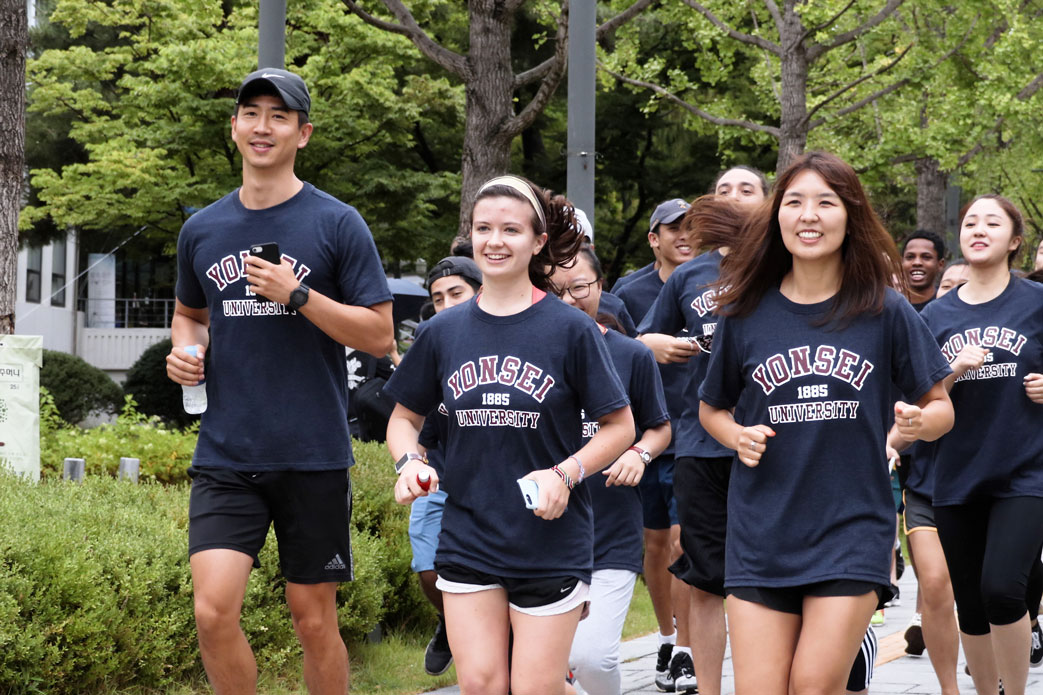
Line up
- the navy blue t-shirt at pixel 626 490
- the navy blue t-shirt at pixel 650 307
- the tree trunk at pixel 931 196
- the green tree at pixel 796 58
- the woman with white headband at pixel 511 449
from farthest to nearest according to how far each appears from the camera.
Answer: the tree trunk at pixel 931 196
the green tree at pixel 796 58
the navy blue t-shirt at pixel 650 307
the navy blue t-shirt at pixel 626 490
the woman with white headband at pixel 511 449

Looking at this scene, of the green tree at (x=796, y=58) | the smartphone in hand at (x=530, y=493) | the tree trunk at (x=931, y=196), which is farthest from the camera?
the tree trunk at (x=931, y=196)

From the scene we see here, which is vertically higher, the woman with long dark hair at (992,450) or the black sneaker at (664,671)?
the woman with long dark hair at (992,450)

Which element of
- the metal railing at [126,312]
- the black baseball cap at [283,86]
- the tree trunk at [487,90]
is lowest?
the black baseball cap at [283,86]

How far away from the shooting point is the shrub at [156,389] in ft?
75.6

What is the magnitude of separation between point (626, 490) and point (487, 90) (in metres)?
6.90

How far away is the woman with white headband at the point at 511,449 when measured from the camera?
4094 millimetres

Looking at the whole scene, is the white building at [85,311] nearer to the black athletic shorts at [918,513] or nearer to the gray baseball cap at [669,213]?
the gray baseball cap at [669,213]

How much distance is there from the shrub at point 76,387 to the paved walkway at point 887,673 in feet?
49.0

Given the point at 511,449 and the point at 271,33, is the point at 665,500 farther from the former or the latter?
the point at 271,33

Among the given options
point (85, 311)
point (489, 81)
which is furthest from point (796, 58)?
point (85, 311)

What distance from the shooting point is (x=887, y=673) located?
7711 millimetres

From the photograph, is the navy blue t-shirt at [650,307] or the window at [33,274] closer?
the navy blue t-shirt at [650,307]

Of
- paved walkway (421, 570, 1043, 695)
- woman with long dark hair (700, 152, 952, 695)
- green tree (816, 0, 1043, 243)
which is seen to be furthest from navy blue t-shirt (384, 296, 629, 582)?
green tree (816, 0, 1043, 243)

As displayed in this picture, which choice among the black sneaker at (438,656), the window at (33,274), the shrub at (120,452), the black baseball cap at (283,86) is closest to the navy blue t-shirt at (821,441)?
the black baseball cap at (283,86)
